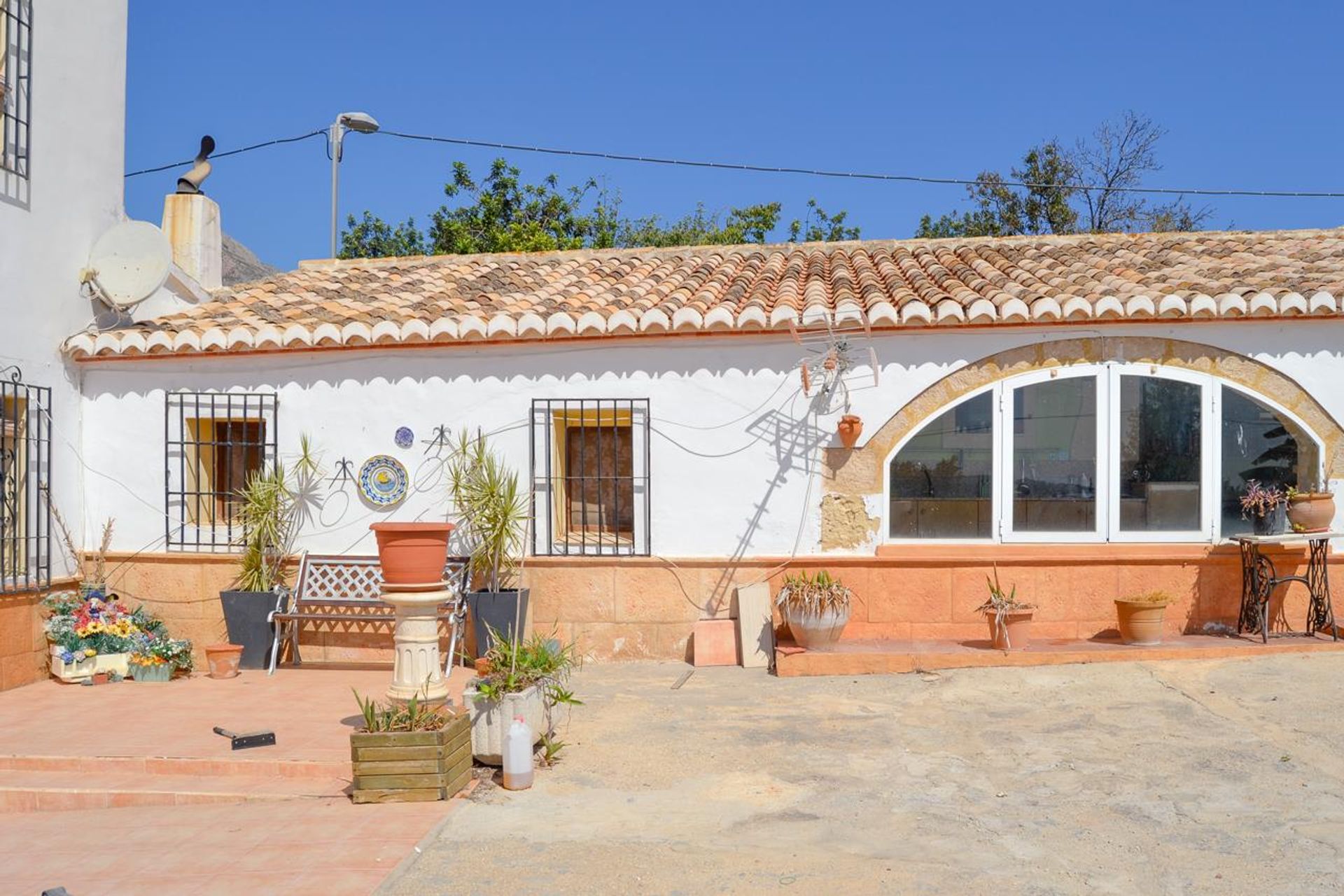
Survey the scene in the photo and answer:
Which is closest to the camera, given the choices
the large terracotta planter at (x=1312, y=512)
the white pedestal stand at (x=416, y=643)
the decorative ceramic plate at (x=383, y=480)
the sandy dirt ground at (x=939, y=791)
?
the sandy dirt ground at (x=939, y=791)

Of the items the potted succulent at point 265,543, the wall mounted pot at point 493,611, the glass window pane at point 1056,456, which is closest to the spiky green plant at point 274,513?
the potted succulent at point 265,543

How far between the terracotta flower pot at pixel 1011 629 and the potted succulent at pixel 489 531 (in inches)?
148

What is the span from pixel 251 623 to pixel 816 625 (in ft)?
15.5

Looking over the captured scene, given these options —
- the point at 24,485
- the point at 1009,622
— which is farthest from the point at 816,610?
the point at 24,485

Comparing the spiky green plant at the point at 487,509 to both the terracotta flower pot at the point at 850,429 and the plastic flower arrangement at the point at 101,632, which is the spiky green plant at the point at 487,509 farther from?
the terracotta flower pot at the point at 850,429

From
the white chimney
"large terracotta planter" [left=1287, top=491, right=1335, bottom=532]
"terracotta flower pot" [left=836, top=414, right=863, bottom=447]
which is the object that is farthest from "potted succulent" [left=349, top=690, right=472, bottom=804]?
the white chimney

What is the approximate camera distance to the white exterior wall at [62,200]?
9203 mm

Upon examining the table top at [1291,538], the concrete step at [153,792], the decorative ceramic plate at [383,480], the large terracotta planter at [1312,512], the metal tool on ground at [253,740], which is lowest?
the concrete step at [153,792]

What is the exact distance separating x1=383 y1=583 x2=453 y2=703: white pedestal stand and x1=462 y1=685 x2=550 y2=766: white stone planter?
1.26ft

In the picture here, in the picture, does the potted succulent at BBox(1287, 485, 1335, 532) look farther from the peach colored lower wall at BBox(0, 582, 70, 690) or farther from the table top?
the peach colored lower wall at BBox(0, 582, 70, 690)

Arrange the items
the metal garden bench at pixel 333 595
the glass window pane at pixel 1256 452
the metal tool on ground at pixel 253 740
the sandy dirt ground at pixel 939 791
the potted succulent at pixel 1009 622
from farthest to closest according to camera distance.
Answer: the metal garden bench at pixel 333 595, the glass window pane at pixel 1256 452, the potted succulent at pixel 1009 622, the metal tool on ground at pixel 253 740, the sandy dirt ground at pixel 939 791

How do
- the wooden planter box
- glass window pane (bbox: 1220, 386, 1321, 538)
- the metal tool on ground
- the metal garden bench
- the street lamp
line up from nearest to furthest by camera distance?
the wooden planter box, the metal tool on ground, glass window pane (bbox: 1220, 386, 1321, 538), the metal garden bench, the street lamp

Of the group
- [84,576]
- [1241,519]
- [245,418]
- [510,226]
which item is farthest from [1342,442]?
[510,226]

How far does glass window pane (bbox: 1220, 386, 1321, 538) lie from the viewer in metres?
9.47
